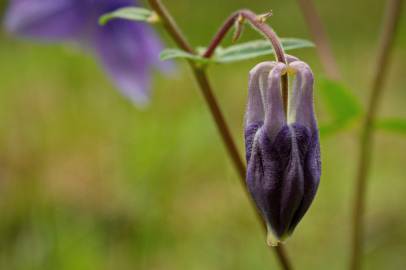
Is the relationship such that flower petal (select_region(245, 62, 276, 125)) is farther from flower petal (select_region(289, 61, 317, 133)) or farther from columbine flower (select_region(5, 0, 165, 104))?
columbine flower (select_region(5, 0, 165, 104))

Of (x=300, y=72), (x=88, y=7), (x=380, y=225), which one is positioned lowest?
(x=380, y=225)

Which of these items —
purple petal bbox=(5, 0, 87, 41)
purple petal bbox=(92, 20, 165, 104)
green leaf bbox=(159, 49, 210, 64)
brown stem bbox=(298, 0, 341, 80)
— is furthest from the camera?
purple petal bbox=(92, 20, 165, 104)

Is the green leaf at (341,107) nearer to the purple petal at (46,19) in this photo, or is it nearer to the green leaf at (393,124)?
the green leaf at (393,124)

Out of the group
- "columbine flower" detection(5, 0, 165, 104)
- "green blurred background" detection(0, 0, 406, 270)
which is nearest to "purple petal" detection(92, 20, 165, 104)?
"columbine flower" detection(5, 0, 165, 104)

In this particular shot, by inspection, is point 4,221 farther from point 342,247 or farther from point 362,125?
point 362,125

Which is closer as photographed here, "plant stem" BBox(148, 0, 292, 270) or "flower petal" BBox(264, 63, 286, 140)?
"flower petal" BBox(264, 63, 286, 140)

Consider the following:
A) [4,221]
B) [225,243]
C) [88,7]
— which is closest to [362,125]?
[225,243]
